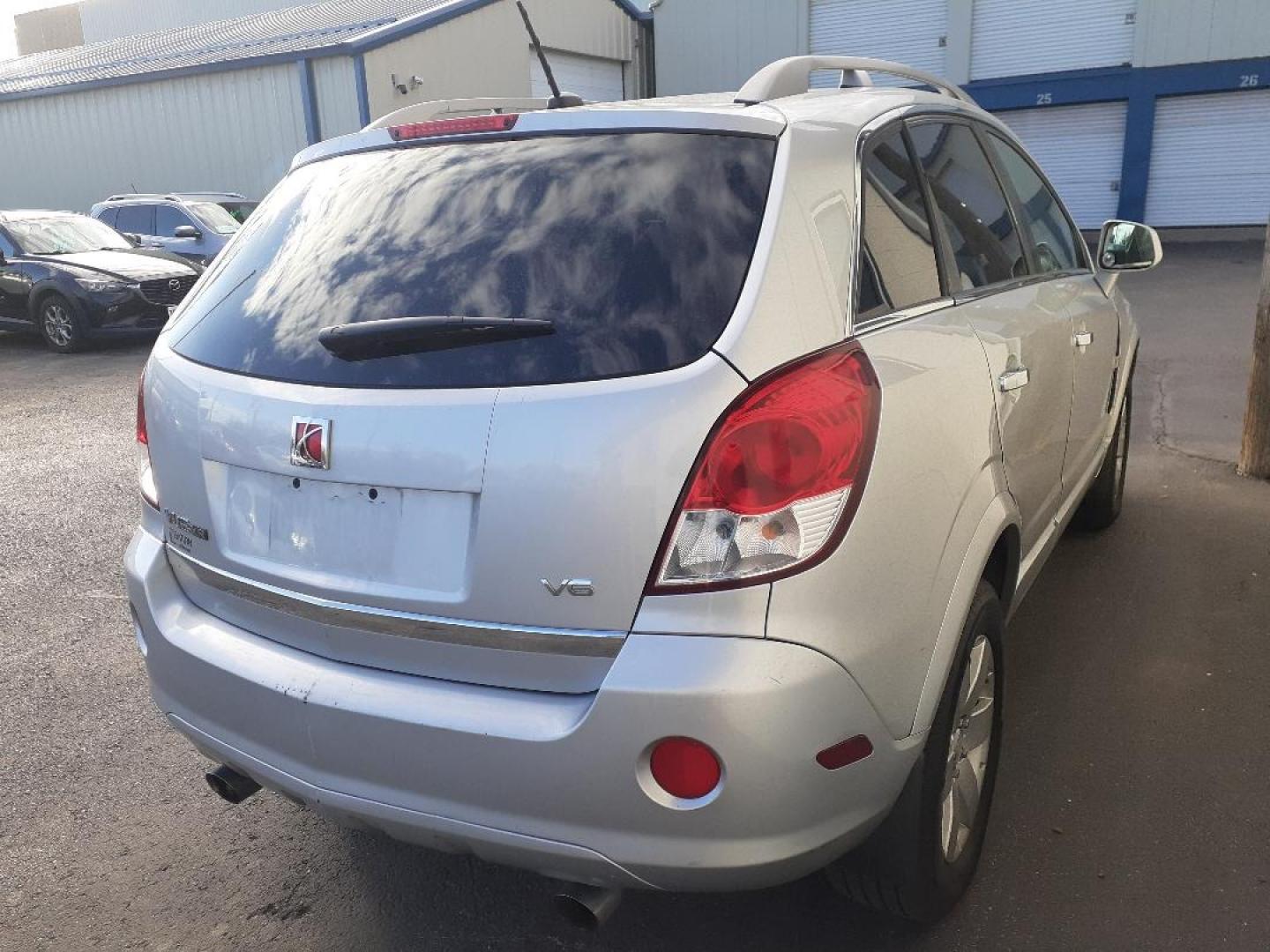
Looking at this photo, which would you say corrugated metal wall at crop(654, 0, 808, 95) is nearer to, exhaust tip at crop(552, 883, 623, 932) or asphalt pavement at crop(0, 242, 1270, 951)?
asphalt pavement at crop(0, 242, 1270, 951)

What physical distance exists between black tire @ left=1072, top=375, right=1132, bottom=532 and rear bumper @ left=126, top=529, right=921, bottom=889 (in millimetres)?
3010

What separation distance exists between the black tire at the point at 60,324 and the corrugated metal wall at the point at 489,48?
338 inches

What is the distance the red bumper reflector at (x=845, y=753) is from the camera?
178 centimetres

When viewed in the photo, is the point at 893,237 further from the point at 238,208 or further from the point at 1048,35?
the point at 1048,35

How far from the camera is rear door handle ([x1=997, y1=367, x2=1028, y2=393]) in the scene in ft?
8.07

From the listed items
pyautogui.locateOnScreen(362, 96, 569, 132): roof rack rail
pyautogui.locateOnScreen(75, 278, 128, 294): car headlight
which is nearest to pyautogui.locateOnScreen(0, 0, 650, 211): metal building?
pyautogui.locateOnScreen(75, 278, 128, 294): car headlight

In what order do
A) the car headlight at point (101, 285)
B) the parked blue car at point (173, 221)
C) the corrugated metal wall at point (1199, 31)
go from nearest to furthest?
the car headlight at point (101, 285), the parked blue car at point (173, 221), the corrugated metal wall at point (1199, 31)

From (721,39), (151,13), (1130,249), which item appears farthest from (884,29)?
(151,13)

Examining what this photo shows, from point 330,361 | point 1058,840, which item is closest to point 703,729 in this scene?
A: point 330,361

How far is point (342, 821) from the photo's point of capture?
2.07 meters

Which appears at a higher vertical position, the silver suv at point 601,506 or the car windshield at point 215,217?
the silver suv at point 601,506

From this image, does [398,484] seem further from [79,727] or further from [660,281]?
[79,727]

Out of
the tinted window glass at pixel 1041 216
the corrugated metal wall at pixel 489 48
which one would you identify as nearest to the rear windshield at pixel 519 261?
the tinted window glass at pixel 1041 216

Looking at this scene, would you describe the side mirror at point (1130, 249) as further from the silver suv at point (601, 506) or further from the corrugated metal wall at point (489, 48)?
the corrugated metal wall at point (489, 48)
